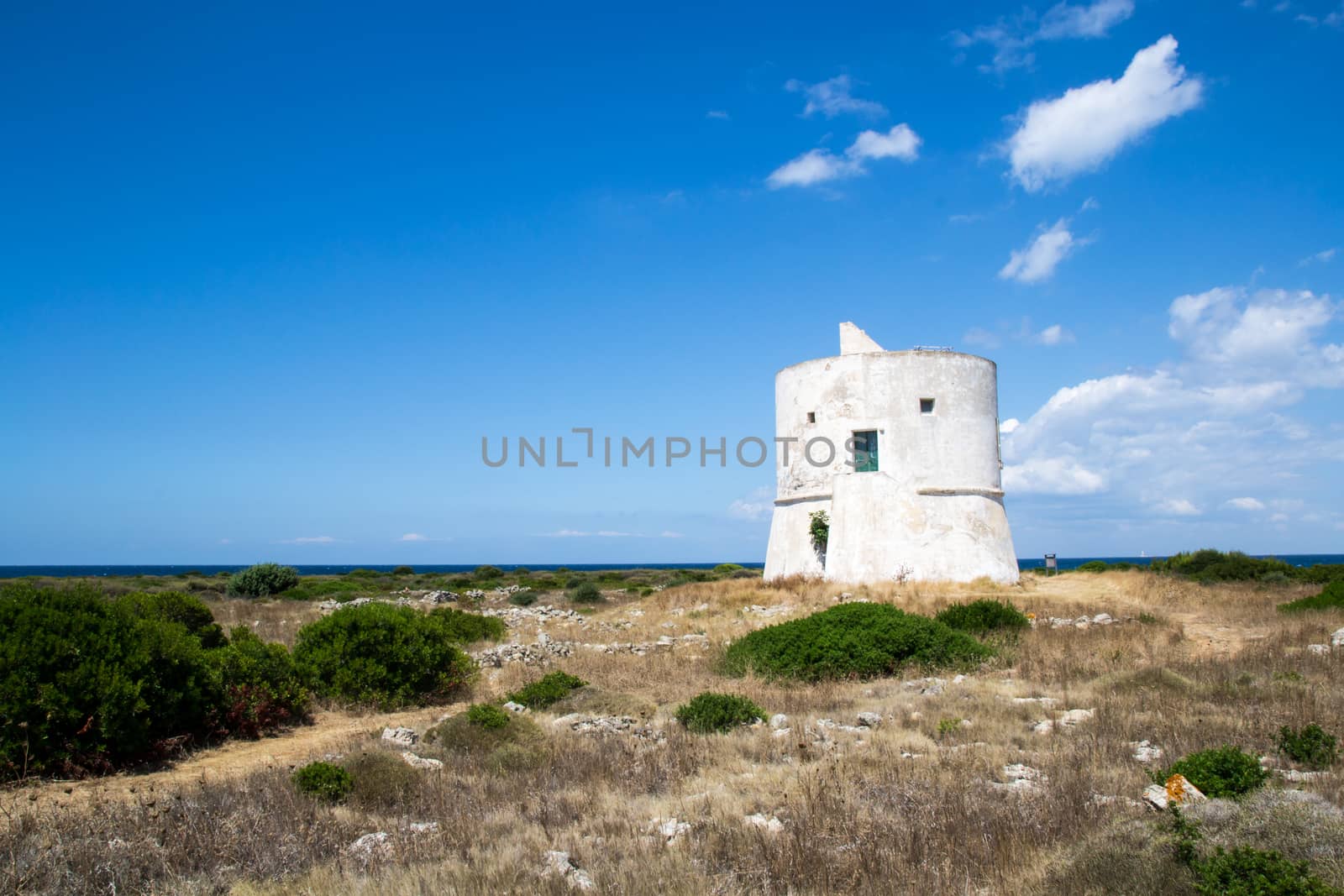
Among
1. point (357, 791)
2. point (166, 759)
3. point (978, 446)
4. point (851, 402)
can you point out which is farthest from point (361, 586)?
point (357, 791)

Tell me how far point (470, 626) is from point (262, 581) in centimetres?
2124

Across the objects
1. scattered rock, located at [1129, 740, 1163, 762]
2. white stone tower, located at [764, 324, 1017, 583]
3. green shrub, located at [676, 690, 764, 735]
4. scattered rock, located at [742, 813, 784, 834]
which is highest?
white stone tower, located at [764, 324, 1017, 583]

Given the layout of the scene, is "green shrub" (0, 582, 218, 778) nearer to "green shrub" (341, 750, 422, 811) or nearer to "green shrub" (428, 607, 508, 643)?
"green shrub" (341, 750, 422, 811)

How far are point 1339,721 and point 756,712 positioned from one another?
5538 millimetres

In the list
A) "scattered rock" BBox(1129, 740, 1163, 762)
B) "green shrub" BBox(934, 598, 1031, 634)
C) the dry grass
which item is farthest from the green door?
"scattered rock" BBox(1129, 740, 1163, 762)

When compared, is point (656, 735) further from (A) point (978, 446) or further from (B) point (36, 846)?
(A) point (978, 446)

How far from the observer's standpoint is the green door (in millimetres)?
23578

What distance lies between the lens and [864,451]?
23.7 meters

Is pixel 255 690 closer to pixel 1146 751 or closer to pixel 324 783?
pixel 324 783

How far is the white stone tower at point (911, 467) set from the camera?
22.9 metres

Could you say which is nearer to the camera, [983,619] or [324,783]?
[324,783]

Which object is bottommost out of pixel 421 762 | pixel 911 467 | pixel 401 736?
pixel 401 736

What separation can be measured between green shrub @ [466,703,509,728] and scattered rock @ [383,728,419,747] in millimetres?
647

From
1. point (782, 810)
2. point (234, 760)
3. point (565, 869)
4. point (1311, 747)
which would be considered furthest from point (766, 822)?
point (234, 760)
